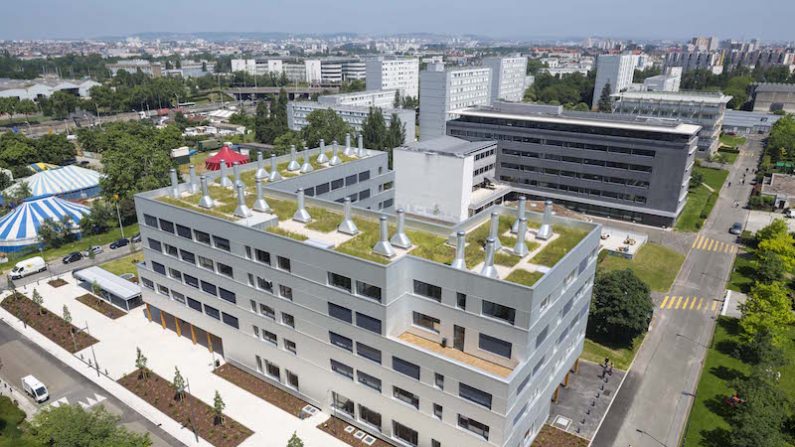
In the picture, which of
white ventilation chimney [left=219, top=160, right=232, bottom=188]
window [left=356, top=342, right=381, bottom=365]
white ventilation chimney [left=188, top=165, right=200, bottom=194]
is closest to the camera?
window [left=356, top=342, right=381, bottom=365]

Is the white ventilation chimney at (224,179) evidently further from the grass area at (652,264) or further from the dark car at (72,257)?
the grass area at (652,264)

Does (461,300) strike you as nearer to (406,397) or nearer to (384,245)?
(384,245)

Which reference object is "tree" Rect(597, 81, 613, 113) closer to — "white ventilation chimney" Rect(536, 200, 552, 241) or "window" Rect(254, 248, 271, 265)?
"white ventilation chimney" Rect(536, 200, 552, 241)

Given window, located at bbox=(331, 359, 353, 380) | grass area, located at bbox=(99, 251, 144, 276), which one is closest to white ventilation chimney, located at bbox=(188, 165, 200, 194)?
grass area, located at bbox=(99, 251, 144, 276)

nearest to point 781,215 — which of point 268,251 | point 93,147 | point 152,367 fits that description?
point 268,251

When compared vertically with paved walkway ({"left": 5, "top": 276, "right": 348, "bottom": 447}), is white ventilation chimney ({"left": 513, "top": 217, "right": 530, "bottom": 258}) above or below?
above

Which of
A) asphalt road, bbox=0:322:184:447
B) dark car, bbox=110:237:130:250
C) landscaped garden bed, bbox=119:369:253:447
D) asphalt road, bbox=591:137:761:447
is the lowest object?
asphalt road, bbox=0:322:184:447

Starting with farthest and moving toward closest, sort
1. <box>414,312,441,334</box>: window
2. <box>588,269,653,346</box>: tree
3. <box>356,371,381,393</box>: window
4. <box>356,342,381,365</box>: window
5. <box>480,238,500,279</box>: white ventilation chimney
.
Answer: <box>588,269,653,346</box>: tree, <box>356,371,381,393</box>: window, <box>356,342,381,365</box>: window, <box>414,312,441,334</box>: window, <box>480,238,500,279</box>: white ventilation chimney

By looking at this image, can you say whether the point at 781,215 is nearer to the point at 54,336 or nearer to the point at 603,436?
the point at 603,436
